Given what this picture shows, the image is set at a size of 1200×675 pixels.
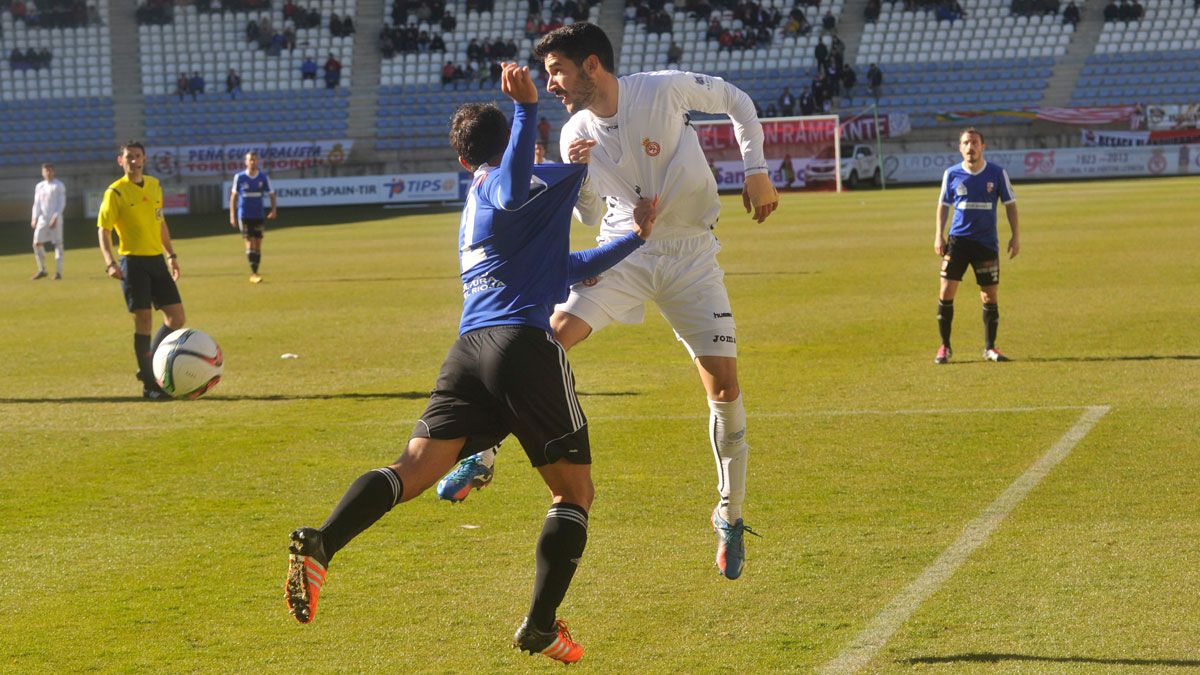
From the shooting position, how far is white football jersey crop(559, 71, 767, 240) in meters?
6.41

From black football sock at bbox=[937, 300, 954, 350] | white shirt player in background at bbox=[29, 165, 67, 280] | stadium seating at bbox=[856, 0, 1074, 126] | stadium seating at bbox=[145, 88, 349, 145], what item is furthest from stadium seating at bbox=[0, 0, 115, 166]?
black football sock at bbox=[937, 300, 954, 350]

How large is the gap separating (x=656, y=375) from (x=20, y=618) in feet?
24.0

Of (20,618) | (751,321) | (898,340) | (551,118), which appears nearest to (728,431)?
(20,618)

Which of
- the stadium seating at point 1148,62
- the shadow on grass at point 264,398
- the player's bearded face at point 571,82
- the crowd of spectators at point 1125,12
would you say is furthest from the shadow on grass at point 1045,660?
the crowd of spectators at point 1125,12

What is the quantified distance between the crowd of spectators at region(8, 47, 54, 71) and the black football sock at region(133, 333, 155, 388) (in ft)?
157

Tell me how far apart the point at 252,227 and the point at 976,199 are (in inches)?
525

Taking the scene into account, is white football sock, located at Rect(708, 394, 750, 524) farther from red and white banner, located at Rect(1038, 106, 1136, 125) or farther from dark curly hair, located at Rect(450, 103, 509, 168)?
red and white banner, located at Rect(1038, 106, 1136, 125)

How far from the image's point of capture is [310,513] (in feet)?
24.8

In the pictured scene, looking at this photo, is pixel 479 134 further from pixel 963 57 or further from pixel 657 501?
pixel 963 57

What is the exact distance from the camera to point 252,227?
22.9 metres

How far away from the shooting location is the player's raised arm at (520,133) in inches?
190

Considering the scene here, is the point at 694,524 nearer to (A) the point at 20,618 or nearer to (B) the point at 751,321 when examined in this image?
(A) the point at 20,618

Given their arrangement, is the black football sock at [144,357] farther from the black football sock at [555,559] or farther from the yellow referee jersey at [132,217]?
the black football sock at [555,559]

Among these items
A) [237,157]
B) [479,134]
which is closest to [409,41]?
[237,157]
